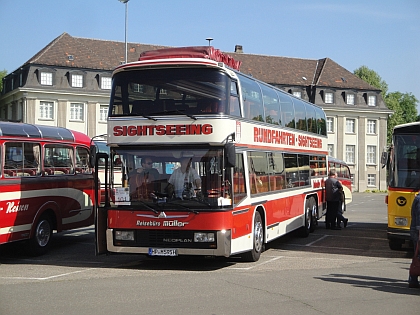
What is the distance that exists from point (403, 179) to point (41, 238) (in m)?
8.57

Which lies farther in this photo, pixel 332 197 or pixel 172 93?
pixel 332 197

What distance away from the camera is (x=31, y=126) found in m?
16.1

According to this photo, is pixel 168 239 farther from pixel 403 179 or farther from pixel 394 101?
pixel 394 101

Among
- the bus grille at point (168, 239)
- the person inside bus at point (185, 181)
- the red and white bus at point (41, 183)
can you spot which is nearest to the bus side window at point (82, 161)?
the red and white bus at point (41, 183)

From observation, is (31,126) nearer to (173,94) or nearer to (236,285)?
(173,94)

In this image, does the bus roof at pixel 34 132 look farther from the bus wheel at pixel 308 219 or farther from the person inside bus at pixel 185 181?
the bus wheel at pixel 308 219

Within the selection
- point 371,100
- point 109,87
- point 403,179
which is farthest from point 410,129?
point 371,100

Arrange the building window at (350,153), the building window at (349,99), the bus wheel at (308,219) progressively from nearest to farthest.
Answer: the bus wheel at (308,219) → the building window at (349,99) → the building window at (350,153)

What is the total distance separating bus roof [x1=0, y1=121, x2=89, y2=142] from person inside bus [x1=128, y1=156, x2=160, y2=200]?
11.1ft

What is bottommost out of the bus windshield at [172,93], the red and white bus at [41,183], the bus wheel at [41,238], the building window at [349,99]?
the bus wheel at [41,238]

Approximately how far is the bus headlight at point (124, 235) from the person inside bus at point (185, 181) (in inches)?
43.8

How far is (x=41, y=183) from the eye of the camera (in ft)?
52.0

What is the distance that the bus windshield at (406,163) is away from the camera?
15.9m

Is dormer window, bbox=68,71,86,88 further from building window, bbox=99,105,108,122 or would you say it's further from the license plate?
the license plate
